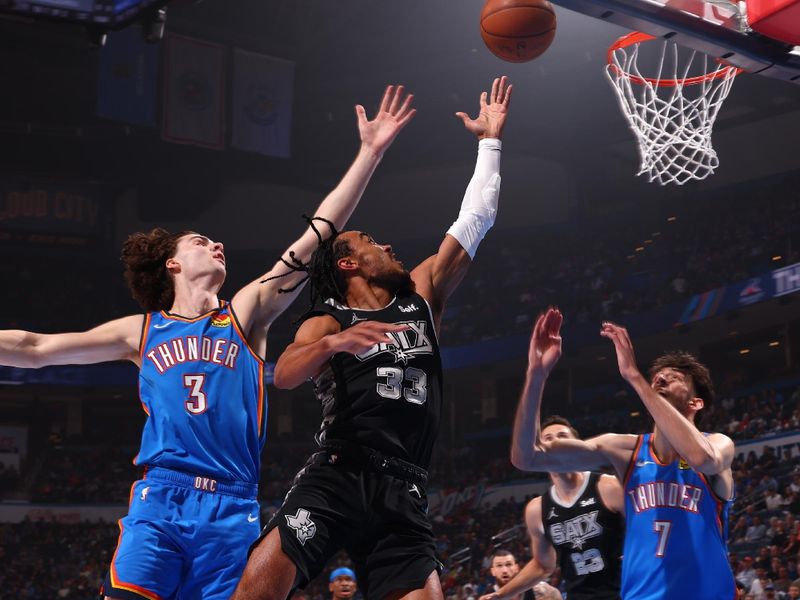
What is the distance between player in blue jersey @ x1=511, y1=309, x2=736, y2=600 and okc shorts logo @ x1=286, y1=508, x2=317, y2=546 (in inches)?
54.0

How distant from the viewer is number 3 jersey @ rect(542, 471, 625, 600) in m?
5.49

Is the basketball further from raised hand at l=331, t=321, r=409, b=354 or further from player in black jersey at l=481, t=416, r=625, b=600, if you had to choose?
raised hand at l=331, t=321, r=409, b=354

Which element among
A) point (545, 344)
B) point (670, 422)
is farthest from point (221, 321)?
point (670, 422)

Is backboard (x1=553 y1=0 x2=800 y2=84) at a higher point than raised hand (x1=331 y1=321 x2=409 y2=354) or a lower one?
higher

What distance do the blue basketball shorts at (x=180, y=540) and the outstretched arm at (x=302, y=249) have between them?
67 cm

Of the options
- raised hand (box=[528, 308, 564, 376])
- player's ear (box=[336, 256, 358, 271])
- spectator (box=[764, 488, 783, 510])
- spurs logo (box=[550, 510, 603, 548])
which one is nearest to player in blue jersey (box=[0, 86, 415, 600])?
player's ear (box=[336, 256, 358, 271])

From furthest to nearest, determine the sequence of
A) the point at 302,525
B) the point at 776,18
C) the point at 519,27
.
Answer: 1. the point at 519,27
2. the point at 776,18
3. the point at 302,525

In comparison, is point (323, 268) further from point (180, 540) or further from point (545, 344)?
point (180, 540)

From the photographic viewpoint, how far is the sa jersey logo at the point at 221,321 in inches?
143

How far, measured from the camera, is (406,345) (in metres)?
3.41

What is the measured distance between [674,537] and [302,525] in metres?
2.06

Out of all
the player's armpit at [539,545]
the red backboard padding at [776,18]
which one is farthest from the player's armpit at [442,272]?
the player's armpit at [539,545]

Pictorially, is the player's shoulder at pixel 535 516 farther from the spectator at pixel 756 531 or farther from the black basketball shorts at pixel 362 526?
the spectator at pixel 756 531

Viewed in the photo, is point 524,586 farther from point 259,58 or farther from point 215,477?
point 259,58
